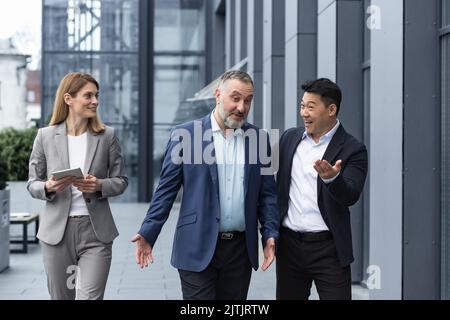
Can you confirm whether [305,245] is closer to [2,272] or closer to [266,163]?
[266,163]

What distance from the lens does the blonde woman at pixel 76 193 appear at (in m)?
5.57

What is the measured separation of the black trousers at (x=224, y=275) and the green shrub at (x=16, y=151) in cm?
1925

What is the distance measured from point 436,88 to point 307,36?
192 inches

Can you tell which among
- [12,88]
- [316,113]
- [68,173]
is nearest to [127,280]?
[68,173]

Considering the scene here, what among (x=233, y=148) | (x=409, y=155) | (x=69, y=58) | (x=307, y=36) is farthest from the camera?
(x=69, y=58)

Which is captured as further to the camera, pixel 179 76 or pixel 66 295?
pixel 179 76

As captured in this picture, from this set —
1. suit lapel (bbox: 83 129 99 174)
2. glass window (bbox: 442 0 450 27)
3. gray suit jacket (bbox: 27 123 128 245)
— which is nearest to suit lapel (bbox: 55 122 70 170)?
gray suit jacket (bbox: 27 123 128 245)

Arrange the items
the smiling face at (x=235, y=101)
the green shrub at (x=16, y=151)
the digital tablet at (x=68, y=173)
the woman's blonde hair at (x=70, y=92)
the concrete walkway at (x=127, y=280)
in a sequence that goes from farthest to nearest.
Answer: the green shrub at (x=16, y=151)
the concrete walkway at (x=127, y=280)
the woman's blonde hair at (x=70, y=92)
the digital tablet at (x=68, y=173)
the smiling face at (x=235, y=101)

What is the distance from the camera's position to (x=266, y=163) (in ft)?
17.0

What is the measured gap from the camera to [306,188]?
514 centimetres

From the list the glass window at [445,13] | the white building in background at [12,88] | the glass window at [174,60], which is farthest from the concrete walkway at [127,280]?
the white building in background at [12,88]

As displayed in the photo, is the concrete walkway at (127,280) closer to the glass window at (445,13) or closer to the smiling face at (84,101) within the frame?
the glass window at (445,13)

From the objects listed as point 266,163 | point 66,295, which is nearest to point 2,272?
point 66,295
